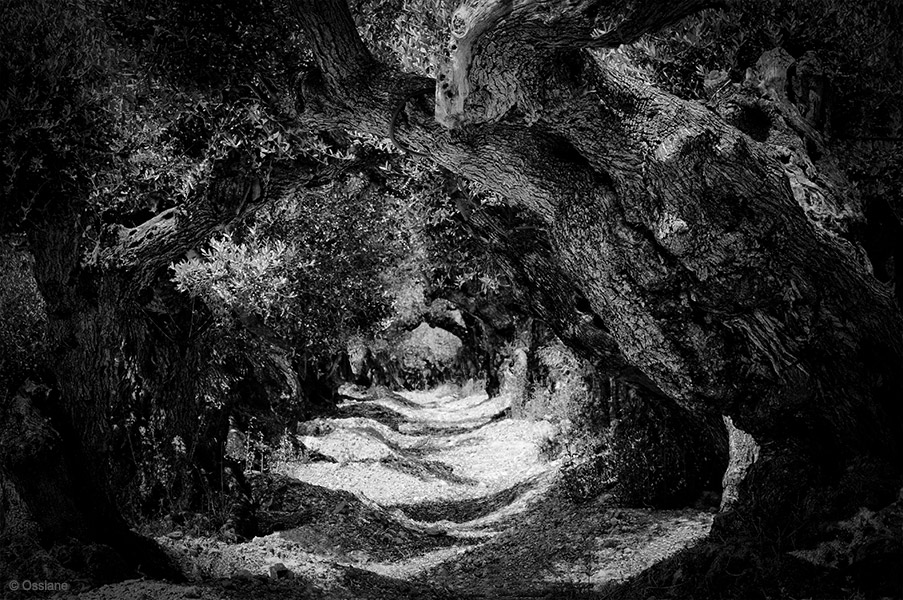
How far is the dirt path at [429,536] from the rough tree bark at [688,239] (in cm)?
219

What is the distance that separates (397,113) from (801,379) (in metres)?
4.69

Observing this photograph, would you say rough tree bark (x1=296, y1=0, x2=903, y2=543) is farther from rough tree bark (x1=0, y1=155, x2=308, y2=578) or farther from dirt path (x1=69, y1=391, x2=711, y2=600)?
rough tree bark (x1=0, y1=155, x2=308, y2=578)

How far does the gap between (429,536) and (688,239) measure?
645 cm

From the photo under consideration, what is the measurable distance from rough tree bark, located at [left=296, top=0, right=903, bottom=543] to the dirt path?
219cm

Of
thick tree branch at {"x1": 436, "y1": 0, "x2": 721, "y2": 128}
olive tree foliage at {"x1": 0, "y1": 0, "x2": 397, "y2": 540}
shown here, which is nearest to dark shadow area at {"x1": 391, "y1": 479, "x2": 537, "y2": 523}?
olive tree foliage at {"x1": 0, "y1": 0, "x2": 397, "y2": 540}

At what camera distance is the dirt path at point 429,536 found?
815 centimetres

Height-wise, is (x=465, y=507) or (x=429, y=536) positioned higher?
(x=465, y=507)

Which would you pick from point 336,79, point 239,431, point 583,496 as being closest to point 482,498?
point 583,496

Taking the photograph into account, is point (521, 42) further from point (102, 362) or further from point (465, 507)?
point (465, 507)

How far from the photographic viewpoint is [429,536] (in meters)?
11.2

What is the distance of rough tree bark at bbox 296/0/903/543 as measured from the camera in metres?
6.14

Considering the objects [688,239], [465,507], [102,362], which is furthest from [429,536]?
[688,239]

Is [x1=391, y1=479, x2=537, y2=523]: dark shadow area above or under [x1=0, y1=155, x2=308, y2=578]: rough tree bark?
under

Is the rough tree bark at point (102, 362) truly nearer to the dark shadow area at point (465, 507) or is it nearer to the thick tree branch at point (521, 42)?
the thick tree branch at point (521, 42)
